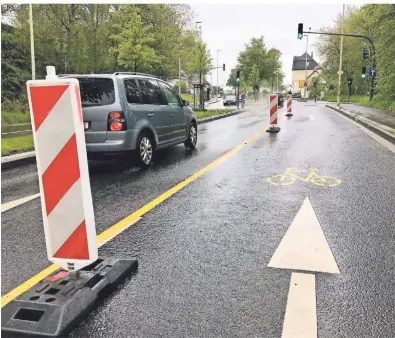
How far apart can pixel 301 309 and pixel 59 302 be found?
63.7 inches

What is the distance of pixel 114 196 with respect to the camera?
19.5ft

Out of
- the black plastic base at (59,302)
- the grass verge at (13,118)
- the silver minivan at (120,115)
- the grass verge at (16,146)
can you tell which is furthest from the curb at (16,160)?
the grass verge at (13,118)

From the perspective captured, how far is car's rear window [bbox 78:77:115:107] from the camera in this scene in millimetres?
7543

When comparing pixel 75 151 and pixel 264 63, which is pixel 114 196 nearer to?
pixel 75 151

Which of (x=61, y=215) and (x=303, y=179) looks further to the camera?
(x=303, y=179)

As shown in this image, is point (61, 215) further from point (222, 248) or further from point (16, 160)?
point (16, 160)

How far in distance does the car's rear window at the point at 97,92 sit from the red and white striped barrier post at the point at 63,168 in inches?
188

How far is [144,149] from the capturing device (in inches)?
324

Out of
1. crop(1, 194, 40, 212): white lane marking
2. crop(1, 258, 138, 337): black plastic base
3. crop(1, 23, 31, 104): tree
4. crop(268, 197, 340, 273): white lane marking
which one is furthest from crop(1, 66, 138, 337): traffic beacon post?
crop(1, 23, 31, 104): tree

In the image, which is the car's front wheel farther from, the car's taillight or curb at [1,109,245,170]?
Answer: curb at [1,109,245,170]

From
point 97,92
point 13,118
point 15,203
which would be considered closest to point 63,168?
point 15,203

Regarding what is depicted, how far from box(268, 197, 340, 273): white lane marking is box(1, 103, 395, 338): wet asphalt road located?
0.31 ft

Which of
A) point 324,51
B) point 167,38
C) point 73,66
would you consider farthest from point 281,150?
point 324,51

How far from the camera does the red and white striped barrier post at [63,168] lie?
2752mm
